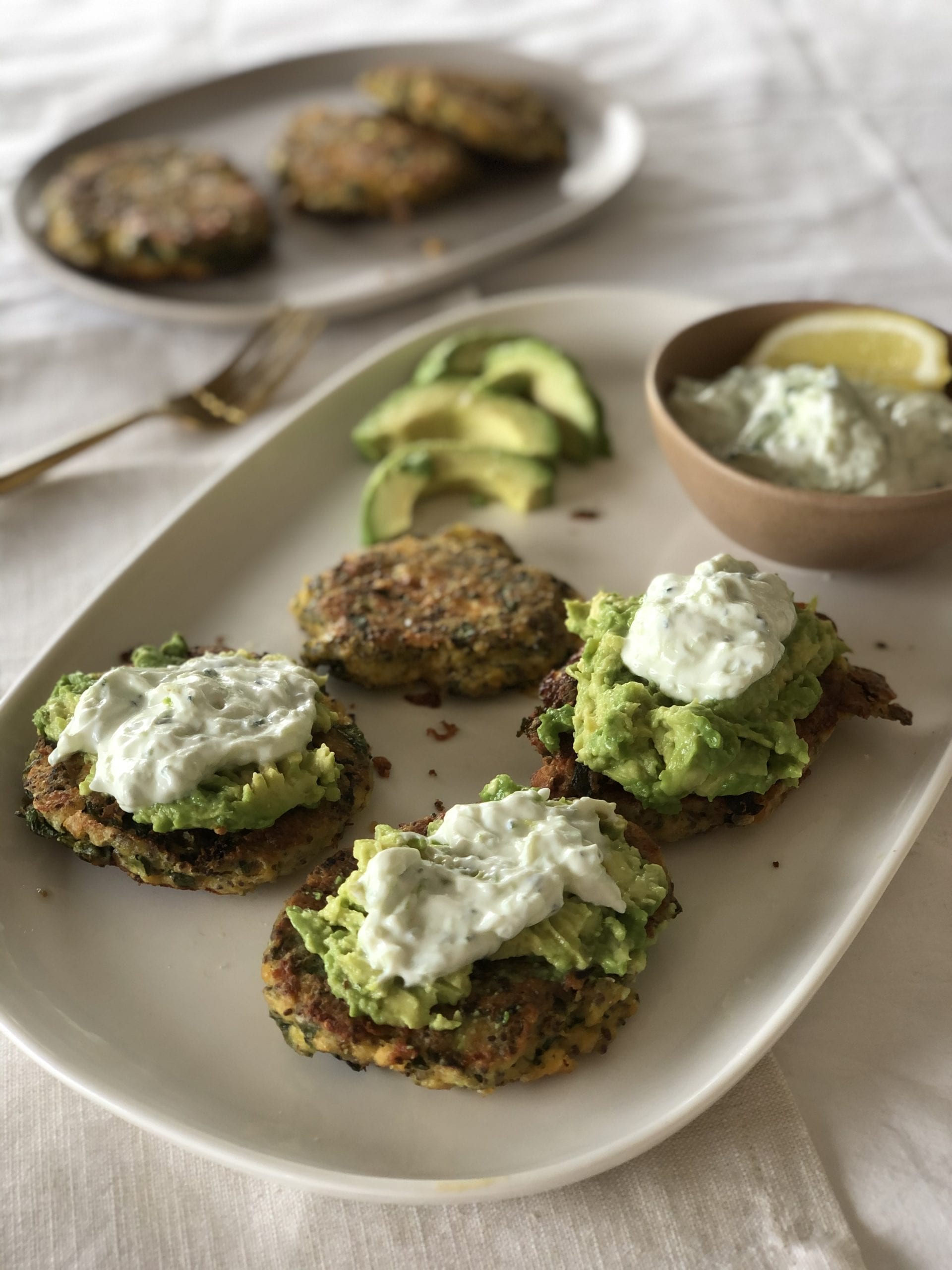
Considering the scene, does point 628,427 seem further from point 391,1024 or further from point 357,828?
point 391,1024

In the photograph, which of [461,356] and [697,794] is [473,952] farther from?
[461,356]

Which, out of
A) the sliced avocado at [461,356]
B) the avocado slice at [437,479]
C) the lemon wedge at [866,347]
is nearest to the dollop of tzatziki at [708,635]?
the avocado slice at [437,479]

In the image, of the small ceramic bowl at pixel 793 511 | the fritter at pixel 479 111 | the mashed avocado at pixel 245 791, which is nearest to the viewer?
the mashed avocado at pixel 245 791

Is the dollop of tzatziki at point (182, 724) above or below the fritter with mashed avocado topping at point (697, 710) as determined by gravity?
above

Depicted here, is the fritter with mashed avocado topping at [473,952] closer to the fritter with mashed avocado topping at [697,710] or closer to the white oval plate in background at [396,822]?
the white oval plate in background at [396,822]

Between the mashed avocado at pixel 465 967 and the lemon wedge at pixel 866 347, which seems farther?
the lemon wedge at pixel 866 347

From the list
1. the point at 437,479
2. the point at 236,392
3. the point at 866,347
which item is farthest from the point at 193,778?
the point at 866,347

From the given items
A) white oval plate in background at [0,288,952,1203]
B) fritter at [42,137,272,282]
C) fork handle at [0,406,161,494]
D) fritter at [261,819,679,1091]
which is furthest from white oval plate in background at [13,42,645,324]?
fritter at [261,819,679,1091]

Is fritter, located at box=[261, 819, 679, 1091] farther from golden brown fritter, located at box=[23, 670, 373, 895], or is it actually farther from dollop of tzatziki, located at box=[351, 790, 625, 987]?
golden brown fritter, located at box=[23, 670, 373, 895]
